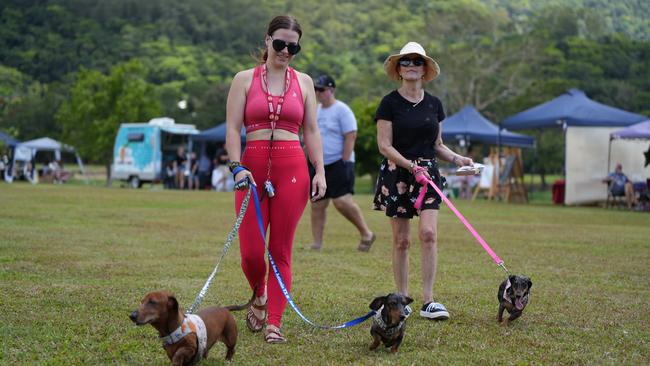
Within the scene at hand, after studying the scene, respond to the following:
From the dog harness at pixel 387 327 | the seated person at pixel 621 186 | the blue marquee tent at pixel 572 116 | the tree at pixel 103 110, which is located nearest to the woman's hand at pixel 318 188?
the dog harness at pixel 387 327

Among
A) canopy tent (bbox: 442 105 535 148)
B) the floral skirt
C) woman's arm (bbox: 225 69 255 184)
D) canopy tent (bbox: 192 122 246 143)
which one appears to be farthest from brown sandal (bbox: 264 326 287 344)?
canopy tent (bbox: 192 122 246 143)

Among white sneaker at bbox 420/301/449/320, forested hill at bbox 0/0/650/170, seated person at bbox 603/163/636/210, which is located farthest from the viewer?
forested hill at bbox 0/0/650/170

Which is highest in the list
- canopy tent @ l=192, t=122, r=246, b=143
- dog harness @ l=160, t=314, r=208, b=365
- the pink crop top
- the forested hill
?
the forested hill

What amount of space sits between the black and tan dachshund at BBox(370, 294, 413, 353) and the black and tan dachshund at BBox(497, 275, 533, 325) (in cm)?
97

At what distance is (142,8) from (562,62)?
7824 centimetres

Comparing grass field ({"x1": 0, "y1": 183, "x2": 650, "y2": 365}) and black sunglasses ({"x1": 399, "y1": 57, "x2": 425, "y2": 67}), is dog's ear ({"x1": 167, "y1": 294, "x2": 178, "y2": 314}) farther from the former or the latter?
black sunglasses ({"x1": 399, "y1": 57, "x2": 425, "y2": 67})

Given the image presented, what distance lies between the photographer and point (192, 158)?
3716 cm

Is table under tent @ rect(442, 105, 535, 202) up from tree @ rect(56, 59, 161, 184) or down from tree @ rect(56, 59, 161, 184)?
down

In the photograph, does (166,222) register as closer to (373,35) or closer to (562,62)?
(562,62)

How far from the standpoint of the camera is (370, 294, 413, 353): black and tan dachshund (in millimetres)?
4785

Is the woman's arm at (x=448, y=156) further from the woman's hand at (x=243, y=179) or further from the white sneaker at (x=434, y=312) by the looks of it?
the woman's hand at (x=243, y=179)

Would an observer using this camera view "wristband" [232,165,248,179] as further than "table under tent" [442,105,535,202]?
No

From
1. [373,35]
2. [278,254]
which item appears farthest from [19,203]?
[373,35]

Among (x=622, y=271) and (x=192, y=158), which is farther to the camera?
(x=192, y=158)
